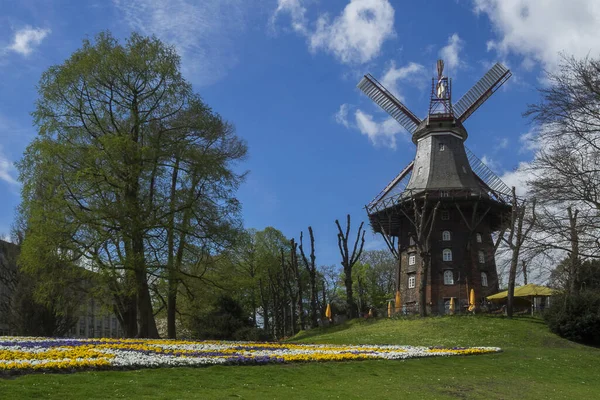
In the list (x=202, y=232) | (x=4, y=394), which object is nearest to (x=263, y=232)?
(x=202, y=232)

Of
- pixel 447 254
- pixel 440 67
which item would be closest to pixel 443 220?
pixel 447 254

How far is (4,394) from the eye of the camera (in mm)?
10148

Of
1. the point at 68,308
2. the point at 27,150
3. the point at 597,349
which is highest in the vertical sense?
the point at 27,150

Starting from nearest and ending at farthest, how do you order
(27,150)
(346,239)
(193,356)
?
(193,356)
(27,150)
(346,239)

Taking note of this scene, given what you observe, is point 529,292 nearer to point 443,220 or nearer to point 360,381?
point 443,220

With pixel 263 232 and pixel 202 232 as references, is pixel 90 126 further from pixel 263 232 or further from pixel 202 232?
pixel 263 232

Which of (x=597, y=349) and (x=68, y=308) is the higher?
(x=68, y=308)

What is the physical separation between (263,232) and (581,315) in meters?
47.4

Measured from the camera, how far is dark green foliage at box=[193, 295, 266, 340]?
38900mm

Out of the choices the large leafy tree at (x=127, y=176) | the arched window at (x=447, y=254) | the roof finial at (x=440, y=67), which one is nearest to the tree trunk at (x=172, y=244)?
the large leafy tree at (x=127, y=176)

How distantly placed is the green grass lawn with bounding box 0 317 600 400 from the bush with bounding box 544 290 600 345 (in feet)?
22.3

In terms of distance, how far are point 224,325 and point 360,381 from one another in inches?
987

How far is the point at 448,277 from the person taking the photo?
4878cm

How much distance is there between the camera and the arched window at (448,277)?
160 ft
